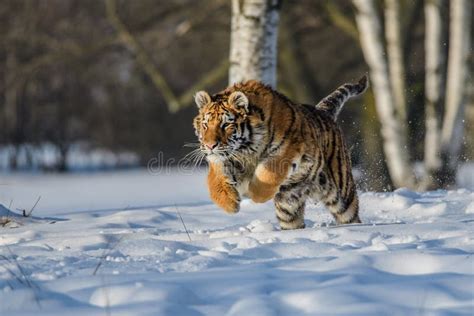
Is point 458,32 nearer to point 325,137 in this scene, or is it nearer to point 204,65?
point 325,137

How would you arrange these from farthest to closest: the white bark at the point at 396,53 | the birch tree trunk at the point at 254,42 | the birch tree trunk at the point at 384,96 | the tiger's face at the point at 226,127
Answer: the white bark at the point at 396,53 < the birch tree trunk at the point at 384,96 < the birch tree trunk at the point at 254,42 < the tiger's face at the point at 226,127

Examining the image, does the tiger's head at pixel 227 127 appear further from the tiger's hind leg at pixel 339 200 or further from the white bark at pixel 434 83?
the white bark at pixel 434 83

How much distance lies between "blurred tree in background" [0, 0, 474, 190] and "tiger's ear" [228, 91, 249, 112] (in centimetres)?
786

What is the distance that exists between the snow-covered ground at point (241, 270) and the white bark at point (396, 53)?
786 cm

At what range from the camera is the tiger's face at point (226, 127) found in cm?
601

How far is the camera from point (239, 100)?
6.07 metres

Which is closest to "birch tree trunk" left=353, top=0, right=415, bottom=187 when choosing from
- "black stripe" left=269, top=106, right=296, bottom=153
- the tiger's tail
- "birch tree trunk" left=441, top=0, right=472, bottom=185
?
"birch tree trunk" left=441, top=0, right=472, bottom=185

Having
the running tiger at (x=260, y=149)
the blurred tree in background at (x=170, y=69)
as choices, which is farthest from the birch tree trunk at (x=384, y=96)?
the running tiger at (x=260, y=149)

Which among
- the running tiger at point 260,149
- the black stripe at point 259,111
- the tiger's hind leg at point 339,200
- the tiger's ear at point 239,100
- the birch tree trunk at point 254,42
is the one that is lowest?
the tiger's hind leg at point 339,200

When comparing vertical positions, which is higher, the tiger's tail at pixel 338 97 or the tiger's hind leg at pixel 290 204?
the tiger's tail at pixel 338 97

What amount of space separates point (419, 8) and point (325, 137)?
32.9 feet

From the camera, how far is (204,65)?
2838cm

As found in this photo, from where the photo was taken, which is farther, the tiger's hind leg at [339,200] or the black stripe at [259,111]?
the tiger's hind leg at [339,200]

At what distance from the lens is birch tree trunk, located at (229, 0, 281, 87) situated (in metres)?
9.99
